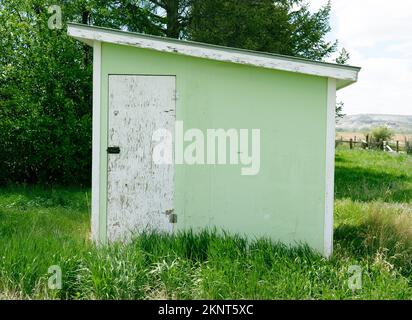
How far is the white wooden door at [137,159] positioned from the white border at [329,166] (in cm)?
213

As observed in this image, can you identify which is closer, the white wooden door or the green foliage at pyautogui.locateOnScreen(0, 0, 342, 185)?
the white wooden door

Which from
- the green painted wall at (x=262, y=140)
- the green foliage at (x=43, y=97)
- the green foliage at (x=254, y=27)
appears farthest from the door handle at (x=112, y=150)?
the green foliage at (x=254, y=27)

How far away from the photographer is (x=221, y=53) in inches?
229

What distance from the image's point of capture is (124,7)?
15359mm

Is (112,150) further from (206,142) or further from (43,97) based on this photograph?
(43,97)

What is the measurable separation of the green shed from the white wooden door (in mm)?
14

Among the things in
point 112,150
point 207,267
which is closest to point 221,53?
point 112,150

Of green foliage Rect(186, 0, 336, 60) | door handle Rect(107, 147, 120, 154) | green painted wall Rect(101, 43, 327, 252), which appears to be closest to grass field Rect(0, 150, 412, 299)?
green painted wall Rect(101, 43, 327, 252)

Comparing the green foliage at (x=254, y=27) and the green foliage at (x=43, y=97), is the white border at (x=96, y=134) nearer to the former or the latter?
the green foliage at (x=43, y=97)

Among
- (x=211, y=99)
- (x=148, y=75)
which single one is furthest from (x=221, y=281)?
(x=148, y=75)

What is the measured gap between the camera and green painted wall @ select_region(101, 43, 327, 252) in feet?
19.4

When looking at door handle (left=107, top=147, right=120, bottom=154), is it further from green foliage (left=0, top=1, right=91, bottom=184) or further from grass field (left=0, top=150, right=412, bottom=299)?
green foliage (left=0, top=1, right=91, bottom=184)

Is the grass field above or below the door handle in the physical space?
below
